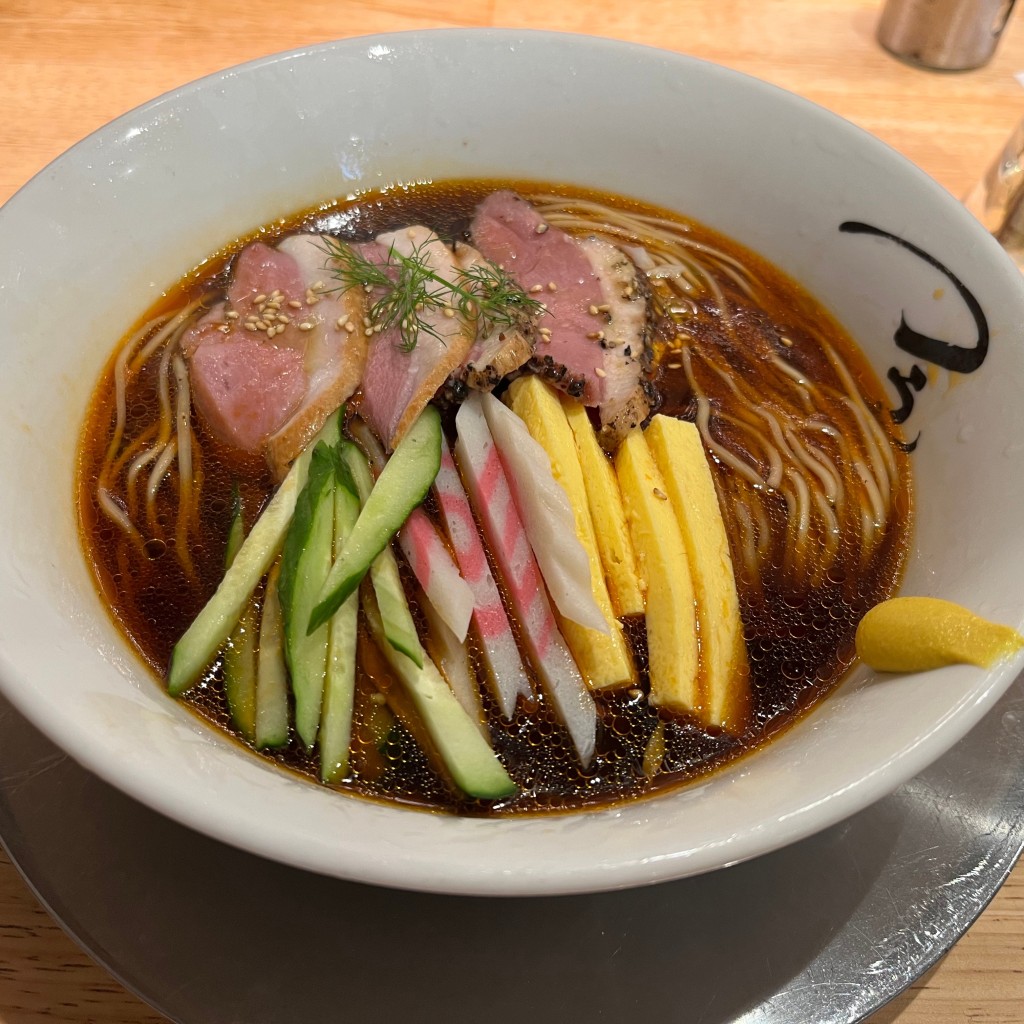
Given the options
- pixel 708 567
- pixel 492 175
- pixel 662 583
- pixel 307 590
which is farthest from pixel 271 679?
pixel 492 175

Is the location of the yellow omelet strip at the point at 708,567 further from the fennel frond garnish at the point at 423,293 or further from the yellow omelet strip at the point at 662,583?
the fennel frond garnish at the point at 423,293

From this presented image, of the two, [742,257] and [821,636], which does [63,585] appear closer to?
[821,636]

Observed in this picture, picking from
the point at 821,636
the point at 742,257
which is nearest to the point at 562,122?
the point at 742,257

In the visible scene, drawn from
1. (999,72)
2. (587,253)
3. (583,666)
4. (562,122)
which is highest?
(999,72)

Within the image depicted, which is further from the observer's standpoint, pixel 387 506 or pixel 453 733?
pixel 387 506

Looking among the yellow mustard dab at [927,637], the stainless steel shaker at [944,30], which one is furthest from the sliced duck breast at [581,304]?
the stainless steel shaker at [944,30]

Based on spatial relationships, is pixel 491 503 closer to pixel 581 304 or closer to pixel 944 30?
pixel 581 304

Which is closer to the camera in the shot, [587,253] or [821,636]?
[821,636]
